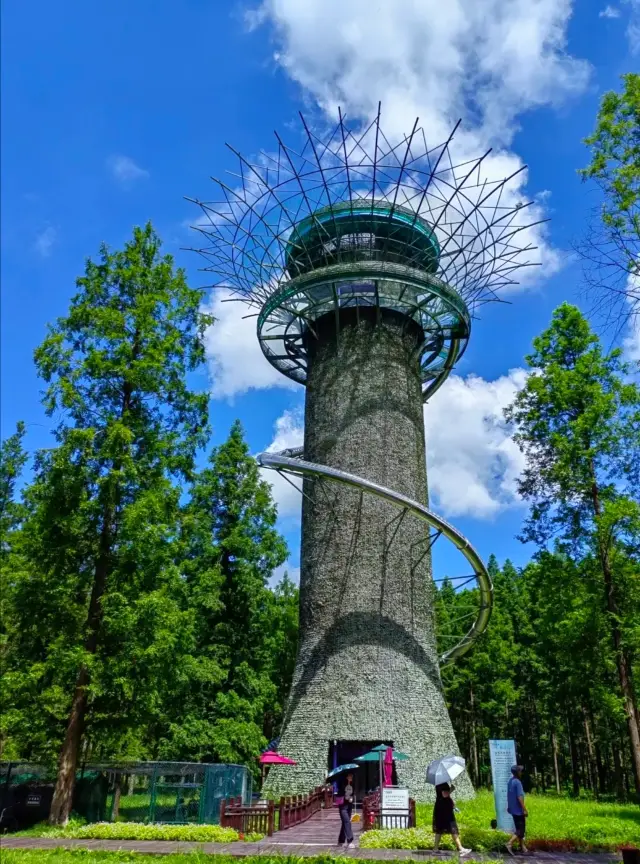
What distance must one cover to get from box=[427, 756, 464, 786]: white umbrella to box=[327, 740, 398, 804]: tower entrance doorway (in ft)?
24.9

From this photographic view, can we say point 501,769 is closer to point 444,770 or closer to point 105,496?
point 444,770

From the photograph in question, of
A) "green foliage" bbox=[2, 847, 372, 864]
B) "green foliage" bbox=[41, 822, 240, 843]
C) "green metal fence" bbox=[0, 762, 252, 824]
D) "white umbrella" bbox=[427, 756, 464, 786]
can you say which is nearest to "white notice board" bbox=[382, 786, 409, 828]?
"white umbrella" bbox=[427, 756, 464, 786]

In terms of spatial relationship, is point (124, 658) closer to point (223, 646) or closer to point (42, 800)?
point (42, 800)

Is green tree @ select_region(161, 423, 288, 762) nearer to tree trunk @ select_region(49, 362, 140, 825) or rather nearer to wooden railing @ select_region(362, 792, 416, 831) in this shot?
tree trunk @ select_region(49, 362, 140, 825)

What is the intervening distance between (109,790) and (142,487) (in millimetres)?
7920

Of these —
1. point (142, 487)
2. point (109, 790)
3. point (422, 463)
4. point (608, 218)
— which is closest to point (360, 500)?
point (422, 463)

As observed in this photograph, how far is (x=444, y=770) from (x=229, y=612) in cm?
1636

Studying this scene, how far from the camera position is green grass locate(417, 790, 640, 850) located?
1189cm

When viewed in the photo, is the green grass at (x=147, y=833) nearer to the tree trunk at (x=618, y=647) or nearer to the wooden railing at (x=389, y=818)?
the wooden railing at (x=389, y=818)

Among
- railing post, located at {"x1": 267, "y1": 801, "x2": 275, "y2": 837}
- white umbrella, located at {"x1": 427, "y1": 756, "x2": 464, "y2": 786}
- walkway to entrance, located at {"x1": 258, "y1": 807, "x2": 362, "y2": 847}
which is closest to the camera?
white umbrella, located at {"x1": 427, "y1": 756, "x2": 464, "y2": 786}

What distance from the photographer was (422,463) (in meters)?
24.8

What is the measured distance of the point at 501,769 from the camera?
13484 millimetres

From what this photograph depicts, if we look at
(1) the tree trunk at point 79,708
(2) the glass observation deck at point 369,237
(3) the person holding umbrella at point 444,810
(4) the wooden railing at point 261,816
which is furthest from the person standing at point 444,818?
(2) the glass observation deck at point 369,237

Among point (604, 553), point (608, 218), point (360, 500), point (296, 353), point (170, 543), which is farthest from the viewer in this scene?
point (296, 353)
